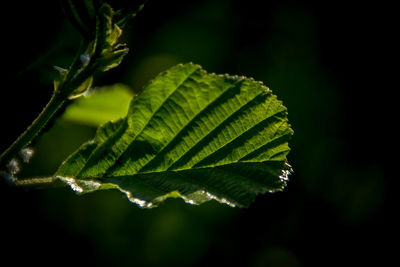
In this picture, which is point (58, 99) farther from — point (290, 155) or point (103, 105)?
point (290, 155)

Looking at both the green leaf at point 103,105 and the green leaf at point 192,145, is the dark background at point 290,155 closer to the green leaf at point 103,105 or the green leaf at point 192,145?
the green leaf at point 103,105

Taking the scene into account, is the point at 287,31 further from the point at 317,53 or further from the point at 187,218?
the point at 187,218

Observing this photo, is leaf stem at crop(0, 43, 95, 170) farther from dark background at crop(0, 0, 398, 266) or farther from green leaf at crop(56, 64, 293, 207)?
dark background at crop(0, 0, 398, 266)

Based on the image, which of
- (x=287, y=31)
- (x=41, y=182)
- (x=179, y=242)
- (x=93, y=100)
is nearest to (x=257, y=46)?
(x=287, y=31)

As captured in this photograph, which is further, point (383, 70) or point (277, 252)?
point (277, 252)

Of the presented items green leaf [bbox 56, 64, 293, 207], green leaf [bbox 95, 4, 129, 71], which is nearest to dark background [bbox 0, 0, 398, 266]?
green leaf [bbox 56, 64, 293, 207]

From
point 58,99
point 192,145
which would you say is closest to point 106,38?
point 58,99
